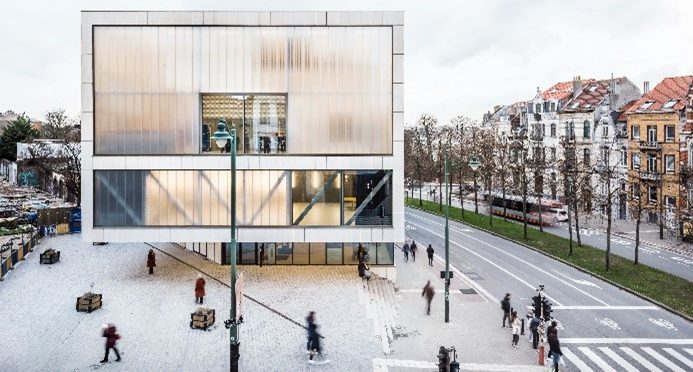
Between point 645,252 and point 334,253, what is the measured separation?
83.8ft

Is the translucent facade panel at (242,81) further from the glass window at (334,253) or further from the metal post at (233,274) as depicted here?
the metal post at (233,274)

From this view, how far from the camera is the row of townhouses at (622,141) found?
51.5 metres

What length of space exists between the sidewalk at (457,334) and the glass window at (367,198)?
14.7 ft

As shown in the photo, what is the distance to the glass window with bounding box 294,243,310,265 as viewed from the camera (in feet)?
110

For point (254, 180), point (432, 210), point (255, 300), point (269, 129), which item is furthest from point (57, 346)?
point (432, 210)

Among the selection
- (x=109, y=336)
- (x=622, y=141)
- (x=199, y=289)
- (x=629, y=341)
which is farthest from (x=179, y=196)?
(x=622, y=141)

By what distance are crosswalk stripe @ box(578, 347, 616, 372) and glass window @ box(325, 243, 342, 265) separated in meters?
14.1

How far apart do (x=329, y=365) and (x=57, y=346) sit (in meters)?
10.1

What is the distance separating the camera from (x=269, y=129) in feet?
98.7

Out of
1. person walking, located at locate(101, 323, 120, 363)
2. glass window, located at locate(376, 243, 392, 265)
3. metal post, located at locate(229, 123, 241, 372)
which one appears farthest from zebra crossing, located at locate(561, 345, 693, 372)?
person walking, located at locate(101, 323, 120, 363)

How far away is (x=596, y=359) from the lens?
22438 millimetres

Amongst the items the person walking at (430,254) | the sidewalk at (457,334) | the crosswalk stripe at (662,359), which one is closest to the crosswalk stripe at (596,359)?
the sidewalk at (457,334)

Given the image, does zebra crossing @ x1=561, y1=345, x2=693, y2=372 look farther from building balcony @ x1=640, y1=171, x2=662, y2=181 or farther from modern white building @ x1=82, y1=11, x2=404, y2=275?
building balcony @ x1=640, y1=171, x2=662, y2=181

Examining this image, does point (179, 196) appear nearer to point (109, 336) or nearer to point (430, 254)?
point (109, 336)
